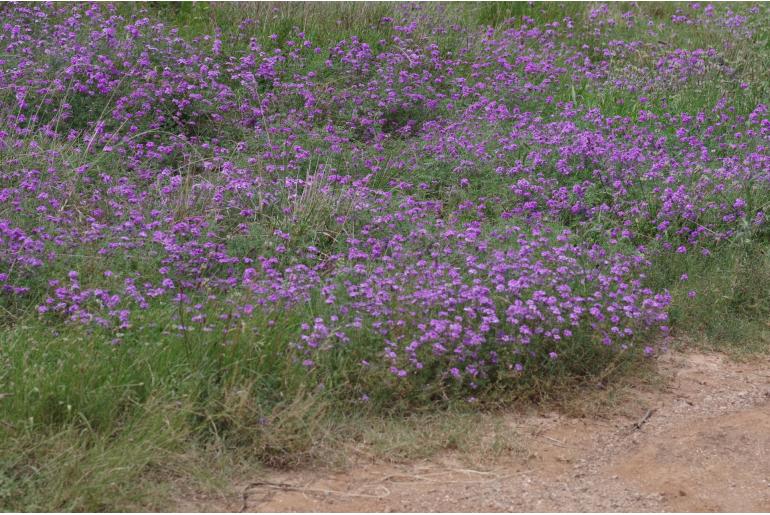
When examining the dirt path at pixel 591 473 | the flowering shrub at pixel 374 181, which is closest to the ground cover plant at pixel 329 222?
the flowering shrub at pixel 374 181

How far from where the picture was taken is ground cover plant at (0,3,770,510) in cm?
421

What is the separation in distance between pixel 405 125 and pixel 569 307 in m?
→ 3.16

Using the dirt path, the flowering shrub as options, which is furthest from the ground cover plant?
the dirt path

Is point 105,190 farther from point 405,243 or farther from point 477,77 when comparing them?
point 477,77

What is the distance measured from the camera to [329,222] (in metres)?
5.87

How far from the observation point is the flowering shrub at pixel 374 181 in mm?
4832

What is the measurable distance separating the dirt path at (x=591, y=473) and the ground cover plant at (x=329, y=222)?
26 cm

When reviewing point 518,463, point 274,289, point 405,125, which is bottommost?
point 518,463

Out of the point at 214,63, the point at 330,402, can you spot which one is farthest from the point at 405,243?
the point at 214,63

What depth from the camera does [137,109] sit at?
7246mm

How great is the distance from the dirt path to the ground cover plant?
261 mm

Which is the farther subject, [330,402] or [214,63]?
[214,63]

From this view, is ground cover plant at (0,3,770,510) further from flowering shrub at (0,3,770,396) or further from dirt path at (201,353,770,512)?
dirt path at (201,353,770,512)

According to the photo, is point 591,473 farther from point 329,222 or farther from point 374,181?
point 374,181
